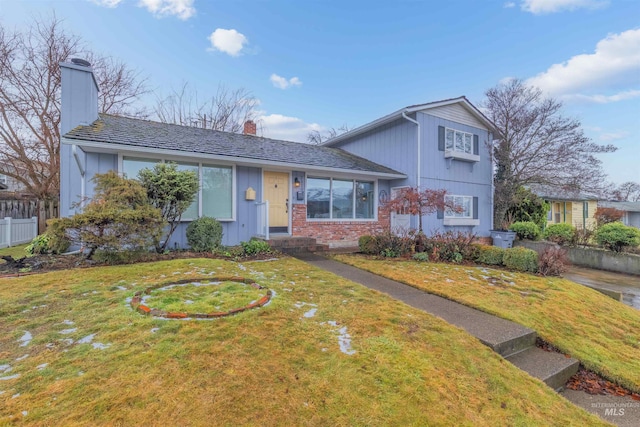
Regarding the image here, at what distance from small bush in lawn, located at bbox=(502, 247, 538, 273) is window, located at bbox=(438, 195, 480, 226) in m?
4.11

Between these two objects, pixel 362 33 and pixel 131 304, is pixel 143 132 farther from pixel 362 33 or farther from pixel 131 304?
pixel 362 33

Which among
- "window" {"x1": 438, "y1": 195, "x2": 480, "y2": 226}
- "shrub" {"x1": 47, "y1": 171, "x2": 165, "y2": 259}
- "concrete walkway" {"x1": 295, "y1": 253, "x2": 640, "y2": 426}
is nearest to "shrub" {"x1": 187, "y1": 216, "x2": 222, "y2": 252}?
"shrub" {"x1": 47, "y1": 171, "x2": 165, "y2": 259}

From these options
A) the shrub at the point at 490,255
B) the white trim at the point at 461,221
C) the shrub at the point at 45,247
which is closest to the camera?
the shrub at the point at 45,247

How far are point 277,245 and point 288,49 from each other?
1019 cm

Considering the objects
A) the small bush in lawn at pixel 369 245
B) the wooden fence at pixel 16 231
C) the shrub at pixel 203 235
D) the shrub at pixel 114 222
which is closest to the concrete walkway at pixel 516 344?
the small bush in lawn at pixel 369 245

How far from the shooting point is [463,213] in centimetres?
1218

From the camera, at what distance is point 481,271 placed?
6652 millimetres

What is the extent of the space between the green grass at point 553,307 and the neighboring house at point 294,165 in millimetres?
3507

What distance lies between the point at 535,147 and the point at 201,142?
14546mm

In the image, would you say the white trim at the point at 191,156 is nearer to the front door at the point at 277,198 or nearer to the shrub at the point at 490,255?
the front door at the point at 277,198

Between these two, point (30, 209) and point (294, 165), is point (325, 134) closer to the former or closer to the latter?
point (294, 165)

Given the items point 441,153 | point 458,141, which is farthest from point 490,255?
point 458,141

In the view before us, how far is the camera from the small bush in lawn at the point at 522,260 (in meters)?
6.95

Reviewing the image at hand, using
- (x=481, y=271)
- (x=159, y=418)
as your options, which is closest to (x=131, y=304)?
(x=159, y=418)
